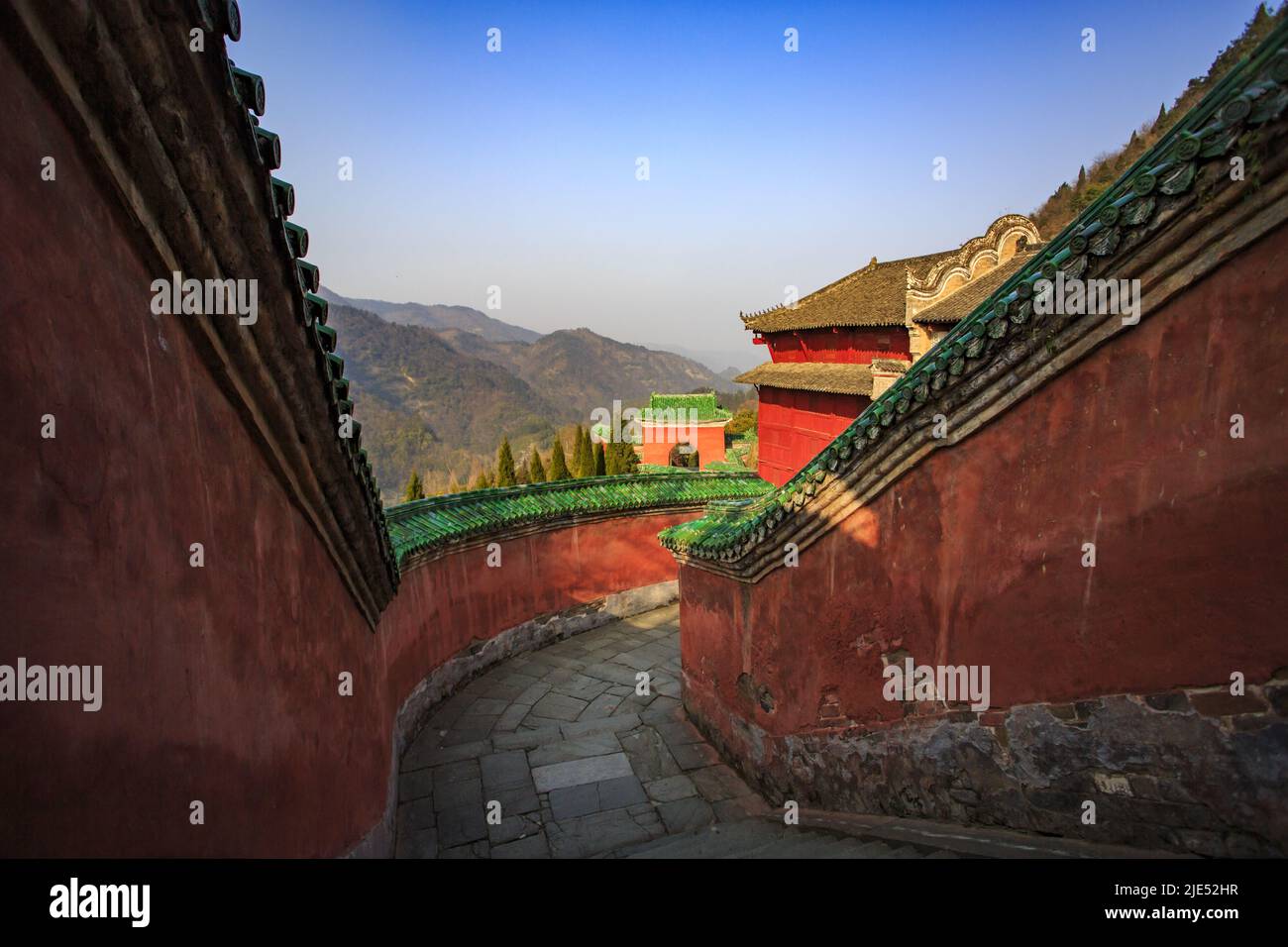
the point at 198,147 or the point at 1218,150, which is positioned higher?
the point at 1218,150

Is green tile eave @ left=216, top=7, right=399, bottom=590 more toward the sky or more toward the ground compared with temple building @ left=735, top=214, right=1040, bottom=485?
more toward the ground

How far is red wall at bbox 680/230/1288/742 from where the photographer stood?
108 inches

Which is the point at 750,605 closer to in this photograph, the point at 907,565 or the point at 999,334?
the point at 907,565

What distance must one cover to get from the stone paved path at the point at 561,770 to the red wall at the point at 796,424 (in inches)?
322

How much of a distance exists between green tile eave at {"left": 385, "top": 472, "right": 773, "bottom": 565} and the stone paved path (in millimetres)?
2253

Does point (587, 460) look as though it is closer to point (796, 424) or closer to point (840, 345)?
point (796, 424)

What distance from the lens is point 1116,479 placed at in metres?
3.18

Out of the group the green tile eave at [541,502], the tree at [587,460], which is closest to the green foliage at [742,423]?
the tree at [587,460]

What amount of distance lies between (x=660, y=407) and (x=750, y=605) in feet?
88.0

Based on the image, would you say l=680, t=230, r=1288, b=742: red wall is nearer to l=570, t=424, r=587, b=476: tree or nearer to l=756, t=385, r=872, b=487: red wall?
l=756, t=385, r=872, b=487: red wall

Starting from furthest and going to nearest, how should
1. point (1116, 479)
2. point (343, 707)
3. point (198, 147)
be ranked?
point (343, 707) < point (1116, 479) < point (198, 147)

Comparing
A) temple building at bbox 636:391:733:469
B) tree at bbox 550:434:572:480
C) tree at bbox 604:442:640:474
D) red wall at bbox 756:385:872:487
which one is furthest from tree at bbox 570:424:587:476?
red wall at bbox 756:385:872:487

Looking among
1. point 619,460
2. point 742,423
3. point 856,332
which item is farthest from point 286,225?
point 742,423
